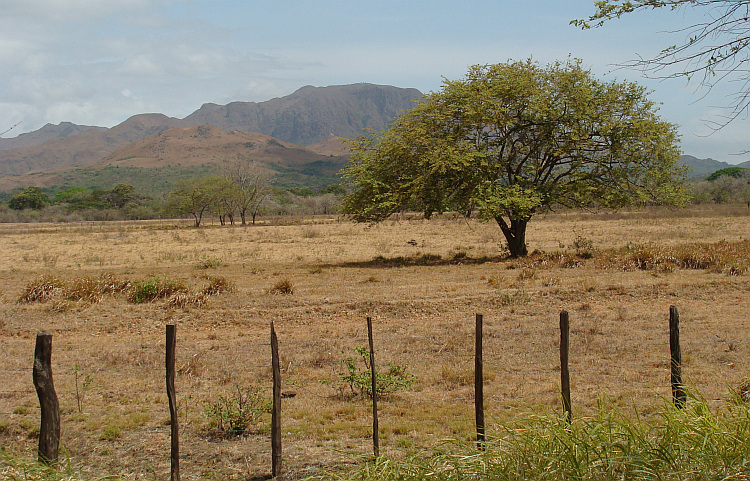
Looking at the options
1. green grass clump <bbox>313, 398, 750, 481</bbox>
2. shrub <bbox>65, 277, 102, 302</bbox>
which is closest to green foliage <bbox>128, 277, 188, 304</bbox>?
shrub <bbox>65, 277, 102, 302</bbox>

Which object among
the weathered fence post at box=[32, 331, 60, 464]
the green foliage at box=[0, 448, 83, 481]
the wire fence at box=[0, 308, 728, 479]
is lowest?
the wire fence at box=[0, 308, 728, 479]

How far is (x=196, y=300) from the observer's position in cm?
1466

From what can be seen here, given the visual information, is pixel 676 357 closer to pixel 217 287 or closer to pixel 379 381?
pixel 379 381

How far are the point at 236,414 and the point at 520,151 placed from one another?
1939 cm

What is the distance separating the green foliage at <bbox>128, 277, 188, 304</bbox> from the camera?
15242mm

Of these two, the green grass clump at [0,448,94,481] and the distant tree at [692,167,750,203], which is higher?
the distant tree at [692,167,750,203]

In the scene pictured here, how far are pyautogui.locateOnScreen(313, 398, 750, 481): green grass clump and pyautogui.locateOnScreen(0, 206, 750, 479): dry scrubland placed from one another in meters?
1.00

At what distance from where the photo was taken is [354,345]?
10.8 metres

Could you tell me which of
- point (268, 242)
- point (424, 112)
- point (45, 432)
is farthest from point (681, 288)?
point (268, 242)

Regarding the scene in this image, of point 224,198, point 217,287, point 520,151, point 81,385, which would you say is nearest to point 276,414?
point 81,385

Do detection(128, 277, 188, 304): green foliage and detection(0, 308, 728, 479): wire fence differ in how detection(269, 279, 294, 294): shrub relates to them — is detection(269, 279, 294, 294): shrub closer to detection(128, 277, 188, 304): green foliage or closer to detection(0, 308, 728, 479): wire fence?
detection(128, 277, 188, 304): green foliage

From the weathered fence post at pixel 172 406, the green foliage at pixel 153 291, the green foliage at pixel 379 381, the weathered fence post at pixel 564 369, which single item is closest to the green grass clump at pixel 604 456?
the weathered fence post at pixel 564 369

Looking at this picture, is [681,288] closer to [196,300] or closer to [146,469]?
[196,300]

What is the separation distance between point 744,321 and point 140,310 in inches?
528
